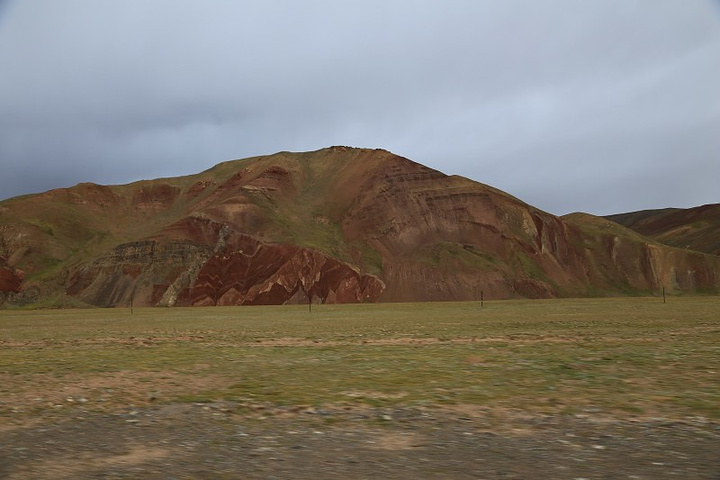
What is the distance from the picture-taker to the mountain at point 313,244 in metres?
129

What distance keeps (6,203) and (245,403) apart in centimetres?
17383

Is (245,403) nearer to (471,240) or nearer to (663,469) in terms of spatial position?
(663,469)

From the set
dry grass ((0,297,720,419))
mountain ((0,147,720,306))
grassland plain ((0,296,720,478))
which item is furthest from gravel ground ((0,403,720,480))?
mountain ((0,147,720,306))

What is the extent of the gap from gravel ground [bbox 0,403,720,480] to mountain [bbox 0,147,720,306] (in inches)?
4520

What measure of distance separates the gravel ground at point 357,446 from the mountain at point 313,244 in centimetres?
11481

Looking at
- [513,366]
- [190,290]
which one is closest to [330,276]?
[190,290]

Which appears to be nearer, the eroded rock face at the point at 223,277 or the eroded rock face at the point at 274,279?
the eroded rock face at the point at 274,279

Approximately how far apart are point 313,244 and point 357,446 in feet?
415

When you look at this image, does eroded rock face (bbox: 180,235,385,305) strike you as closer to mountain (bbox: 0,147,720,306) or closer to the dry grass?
mountain (bbox: 0,147,720,306)

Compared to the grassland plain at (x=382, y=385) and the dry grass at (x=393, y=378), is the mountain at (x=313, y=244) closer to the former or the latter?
the dry grass at (x=393, y=378)

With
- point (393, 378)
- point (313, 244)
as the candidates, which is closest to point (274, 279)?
point (313, 244)

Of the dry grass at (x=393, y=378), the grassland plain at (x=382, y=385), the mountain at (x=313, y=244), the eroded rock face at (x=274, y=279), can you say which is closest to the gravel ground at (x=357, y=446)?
the grassland plain at (x=382, y=385)

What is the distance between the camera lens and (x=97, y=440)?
31.8ft

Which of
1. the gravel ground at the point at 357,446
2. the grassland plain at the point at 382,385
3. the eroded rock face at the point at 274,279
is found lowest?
the gravel ground at the point at 357,446
